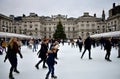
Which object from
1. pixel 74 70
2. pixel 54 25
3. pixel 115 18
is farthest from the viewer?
pixel 54 25

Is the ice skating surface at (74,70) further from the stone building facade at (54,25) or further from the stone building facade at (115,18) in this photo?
the stone building facade at (54,25)

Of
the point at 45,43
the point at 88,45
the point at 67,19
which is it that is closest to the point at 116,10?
the point at 67,19

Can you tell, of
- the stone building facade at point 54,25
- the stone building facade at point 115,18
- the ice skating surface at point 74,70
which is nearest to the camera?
the ice skating surface at point 74,70

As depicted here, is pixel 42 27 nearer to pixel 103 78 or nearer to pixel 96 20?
pixel 96 20

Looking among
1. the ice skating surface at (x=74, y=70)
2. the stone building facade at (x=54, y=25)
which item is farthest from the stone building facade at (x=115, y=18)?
the ice skating surface at (x=74, y=70)

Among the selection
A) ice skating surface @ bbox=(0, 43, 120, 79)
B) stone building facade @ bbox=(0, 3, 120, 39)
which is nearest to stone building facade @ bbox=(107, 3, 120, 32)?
stone building facade @ bbox=(0, 3, 120, 39)

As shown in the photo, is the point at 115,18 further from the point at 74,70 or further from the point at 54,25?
the point at 74,70

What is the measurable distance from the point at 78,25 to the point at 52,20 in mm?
12950

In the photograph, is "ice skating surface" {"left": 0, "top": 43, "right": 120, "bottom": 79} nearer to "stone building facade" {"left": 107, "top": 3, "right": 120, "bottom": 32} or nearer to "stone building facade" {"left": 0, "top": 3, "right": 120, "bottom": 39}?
"stone building facade" {"left": 107, "top": 3, "right": 120, "bottom": 32}

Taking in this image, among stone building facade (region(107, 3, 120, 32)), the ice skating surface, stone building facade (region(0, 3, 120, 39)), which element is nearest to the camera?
the ice skating surface

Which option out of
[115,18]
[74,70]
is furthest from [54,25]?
[74,70]

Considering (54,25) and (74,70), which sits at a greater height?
(54,25)

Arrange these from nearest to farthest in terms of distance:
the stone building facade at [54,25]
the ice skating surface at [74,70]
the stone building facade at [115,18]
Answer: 1. the ice skating surface at [74,70]
2. the stone building facade at [115,18]
3. the stone building facade at [54,25]

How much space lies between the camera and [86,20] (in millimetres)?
89250
